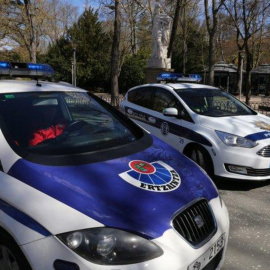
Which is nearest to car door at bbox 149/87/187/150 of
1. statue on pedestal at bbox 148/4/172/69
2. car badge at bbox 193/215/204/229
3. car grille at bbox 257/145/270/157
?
car grille at bbox 257/145/270/157

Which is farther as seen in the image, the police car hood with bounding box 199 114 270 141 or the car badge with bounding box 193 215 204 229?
the police car hood with bounding box 199 114 270 141

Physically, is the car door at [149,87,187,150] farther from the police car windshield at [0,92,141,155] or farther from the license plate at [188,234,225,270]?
the license plate at [188,234,225,270]

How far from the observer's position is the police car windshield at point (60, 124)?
2.67 m

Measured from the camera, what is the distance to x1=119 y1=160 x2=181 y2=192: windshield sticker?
231cm

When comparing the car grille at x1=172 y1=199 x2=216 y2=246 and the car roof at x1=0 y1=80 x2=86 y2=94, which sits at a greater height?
the car roof at x1=0 y1=80 x2=86 y2=94

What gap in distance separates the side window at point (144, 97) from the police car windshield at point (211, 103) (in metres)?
0.69

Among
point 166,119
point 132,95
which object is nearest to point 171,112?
point 166,119

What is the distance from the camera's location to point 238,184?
5.22 meters

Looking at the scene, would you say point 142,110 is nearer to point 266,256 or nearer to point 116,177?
point 266,256

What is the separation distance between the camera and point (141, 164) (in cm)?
258

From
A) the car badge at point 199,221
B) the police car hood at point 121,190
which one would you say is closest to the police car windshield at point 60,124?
the police car hood at point 121,190

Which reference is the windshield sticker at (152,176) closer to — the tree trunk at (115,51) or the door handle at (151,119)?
the door handle at (151,119)

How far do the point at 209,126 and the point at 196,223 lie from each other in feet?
9.98

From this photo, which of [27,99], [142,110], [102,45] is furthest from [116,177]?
[102,45]
